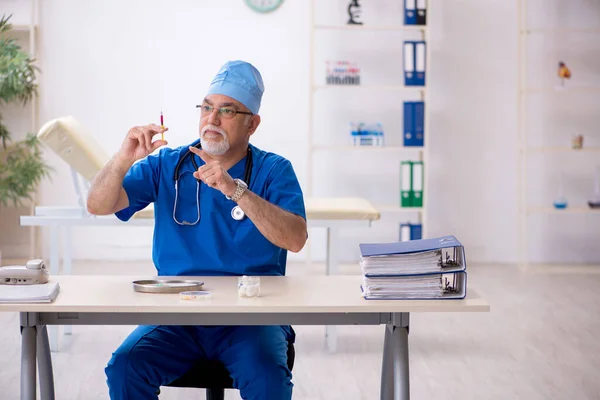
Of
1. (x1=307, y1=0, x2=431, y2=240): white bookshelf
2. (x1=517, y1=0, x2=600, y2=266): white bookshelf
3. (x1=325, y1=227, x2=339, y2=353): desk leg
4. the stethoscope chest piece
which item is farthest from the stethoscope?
(x1=517, y1=0, x2=600, y2=266): white bookshelf

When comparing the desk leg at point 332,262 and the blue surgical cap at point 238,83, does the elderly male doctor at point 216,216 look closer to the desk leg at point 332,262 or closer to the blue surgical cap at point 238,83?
the blue surgical cap at point 238,83

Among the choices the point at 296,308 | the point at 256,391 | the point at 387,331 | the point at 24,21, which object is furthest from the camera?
the point at 24,21

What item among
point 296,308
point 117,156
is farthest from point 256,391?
point 117,156

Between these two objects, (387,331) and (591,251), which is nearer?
(387,331)

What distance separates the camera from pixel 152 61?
6.11 metres

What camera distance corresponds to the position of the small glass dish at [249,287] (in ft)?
6.31

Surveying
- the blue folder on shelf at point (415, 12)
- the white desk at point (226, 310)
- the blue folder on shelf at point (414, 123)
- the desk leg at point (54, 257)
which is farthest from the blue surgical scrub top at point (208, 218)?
the blue folder on shelf at point (415, 12)

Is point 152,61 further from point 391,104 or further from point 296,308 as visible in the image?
point 296,308

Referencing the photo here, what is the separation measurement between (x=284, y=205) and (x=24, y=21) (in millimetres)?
4360

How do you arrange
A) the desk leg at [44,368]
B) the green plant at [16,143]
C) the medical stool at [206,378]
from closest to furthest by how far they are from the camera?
the medical stool at [206,378] < the desk leg at [44,368] < the green plant at [16,143]

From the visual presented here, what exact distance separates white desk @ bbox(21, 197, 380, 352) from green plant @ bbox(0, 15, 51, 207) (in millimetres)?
1940

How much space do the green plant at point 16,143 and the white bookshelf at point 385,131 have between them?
1.79 m

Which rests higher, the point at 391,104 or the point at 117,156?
the point at 391,104

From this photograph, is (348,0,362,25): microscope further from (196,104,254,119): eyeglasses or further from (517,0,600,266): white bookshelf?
(196,104,254,119): eyeglasses
